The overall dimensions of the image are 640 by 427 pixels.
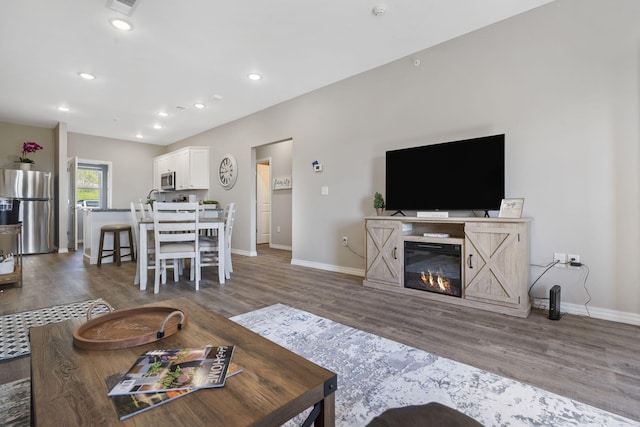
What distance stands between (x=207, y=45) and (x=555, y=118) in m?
3.52

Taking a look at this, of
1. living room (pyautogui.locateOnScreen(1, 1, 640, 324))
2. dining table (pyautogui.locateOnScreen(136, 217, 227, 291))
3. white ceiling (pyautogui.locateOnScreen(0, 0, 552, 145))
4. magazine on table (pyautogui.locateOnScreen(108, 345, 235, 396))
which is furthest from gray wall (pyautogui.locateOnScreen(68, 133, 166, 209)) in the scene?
magazine on table (pyautogui.locateOnScreen(108, 345, 235, 396))

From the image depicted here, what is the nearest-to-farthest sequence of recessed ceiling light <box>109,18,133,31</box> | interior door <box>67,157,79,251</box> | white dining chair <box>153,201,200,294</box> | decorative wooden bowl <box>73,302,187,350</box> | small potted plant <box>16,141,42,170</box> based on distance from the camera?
decorative wooden bowl <box>73,302,187,350</box>, recessed ceiling light <box>109,18,133,31</box>, white dining chair <box>153,201,200,294</box>, small potted plant <box>16,141,42,170</box>, interior door <box>67,157,79,251</box>

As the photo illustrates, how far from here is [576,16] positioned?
8.60ft

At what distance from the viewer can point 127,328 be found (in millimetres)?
1189

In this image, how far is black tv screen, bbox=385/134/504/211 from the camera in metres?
2.91

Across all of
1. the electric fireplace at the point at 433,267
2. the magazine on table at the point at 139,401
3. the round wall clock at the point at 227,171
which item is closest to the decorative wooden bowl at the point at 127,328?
the magazine on table at the point at 139,401

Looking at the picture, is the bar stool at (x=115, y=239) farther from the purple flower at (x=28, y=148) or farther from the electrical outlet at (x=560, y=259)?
the electrical outlet at (x=560, y=259)

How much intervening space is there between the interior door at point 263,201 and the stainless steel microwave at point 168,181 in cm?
195

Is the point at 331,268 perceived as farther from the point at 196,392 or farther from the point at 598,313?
the point at 196,392

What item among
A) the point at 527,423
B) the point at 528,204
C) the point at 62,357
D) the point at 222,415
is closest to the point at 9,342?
the point at 62,357

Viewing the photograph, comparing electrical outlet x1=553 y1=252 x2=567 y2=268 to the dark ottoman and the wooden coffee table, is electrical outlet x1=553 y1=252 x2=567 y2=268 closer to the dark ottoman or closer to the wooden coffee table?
the dark ottoman

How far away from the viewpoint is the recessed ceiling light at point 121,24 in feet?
9.73

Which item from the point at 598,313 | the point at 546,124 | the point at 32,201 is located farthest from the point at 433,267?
the point at 32,201

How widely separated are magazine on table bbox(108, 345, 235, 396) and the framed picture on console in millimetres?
2638
